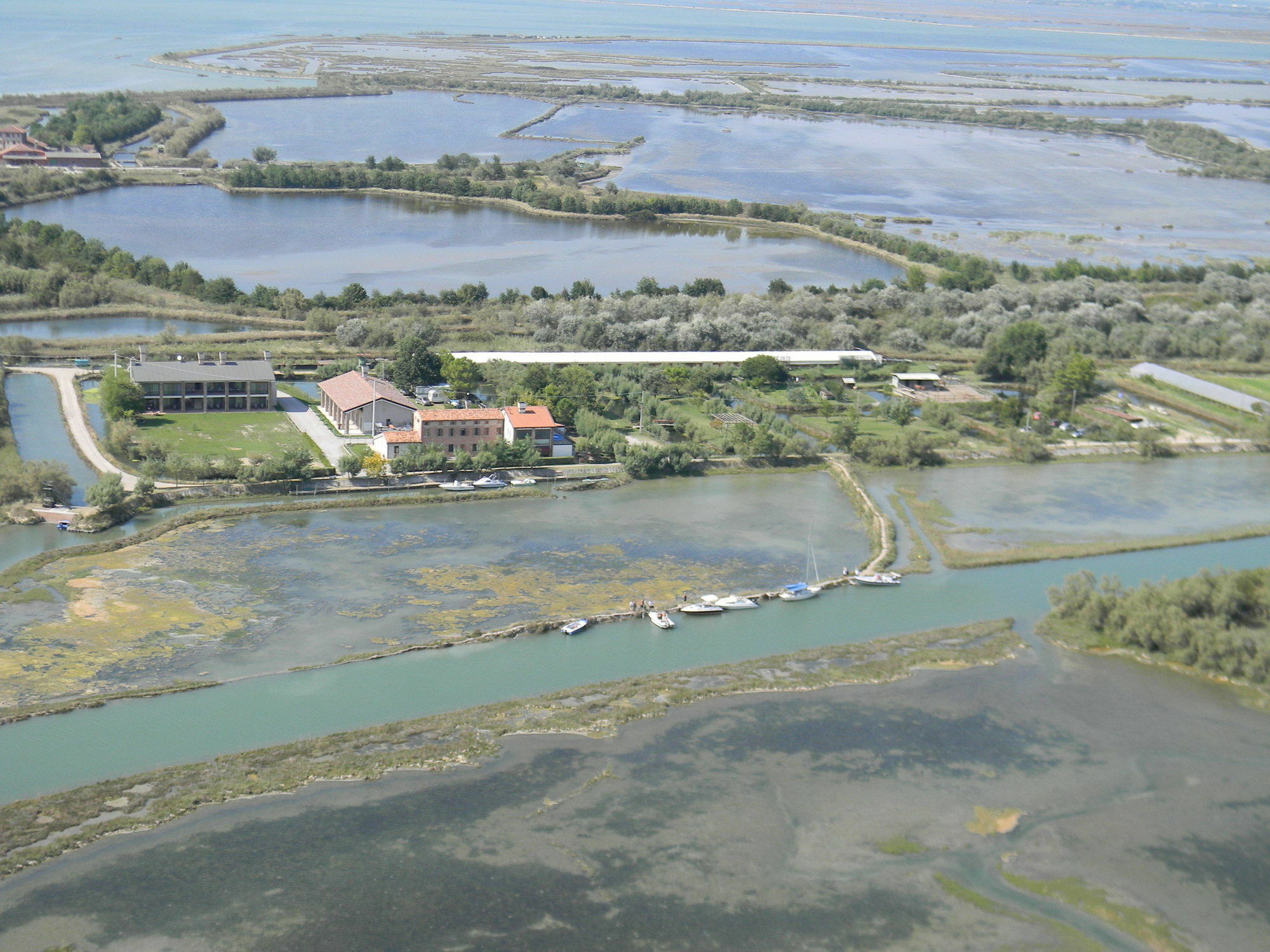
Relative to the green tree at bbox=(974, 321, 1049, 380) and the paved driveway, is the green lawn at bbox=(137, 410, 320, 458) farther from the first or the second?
the green tree at bbox=(974, 321, 1049, 380)

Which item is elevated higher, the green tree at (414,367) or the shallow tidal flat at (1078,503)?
the green tree at (414,367)

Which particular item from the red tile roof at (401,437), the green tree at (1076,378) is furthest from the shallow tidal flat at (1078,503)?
the red tile roof at (401,437)

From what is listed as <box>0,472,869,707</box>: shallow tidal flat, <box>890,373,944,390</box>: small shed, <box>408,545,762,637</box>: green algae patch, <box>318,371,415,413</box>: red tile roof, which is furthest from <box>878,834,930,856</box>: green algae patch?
<box>890,373,944,390</box>: small shed

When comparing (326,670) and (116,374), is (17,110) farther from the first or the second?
(326,670)

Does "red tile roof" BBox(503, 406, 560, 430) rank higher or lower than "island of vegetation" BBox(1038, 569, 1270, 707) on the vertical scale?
higher

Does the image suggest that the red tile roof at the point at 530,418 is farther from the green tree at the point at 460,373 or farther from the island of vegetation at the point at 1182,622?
the island of vegetation at the point at 1182,622

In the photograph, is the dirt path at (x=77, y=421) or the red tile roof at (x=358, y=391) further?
the red tile roof at (x=358, y=391)
